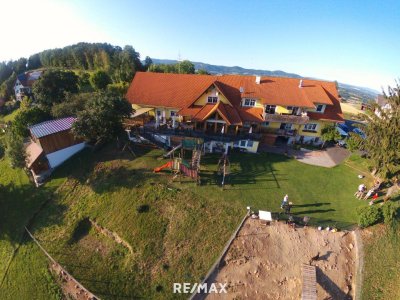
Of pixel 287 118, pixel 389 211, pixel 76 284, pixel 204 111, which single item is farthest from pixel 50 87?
pixel 389 211

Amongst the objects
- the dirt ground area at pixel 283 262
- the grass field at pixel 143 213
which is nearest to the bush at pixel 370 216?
the grass field at pixel 143 213

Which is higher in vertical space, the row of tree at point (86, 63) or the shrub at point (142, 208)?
the row of tree at point (86, 63)

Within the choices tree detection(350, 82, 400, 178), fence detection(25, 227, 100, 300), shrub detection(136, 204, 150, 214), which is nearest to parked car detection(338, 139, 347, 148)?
tree detection(350, 82, 400, 178)

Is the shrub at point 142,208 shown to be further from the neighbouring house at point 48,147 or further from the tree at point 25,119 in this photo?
the tree at point 25,119

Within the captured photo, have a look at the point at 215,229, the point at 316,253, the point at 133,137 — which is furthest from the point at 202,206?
the point at 133,137

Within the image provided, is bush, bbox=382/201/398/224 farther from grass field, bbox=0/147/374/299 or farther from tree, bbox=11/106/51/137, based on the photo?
tree, bbox=11/106/51/137

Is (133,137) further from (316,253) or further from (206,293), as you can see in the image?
(316,253)
